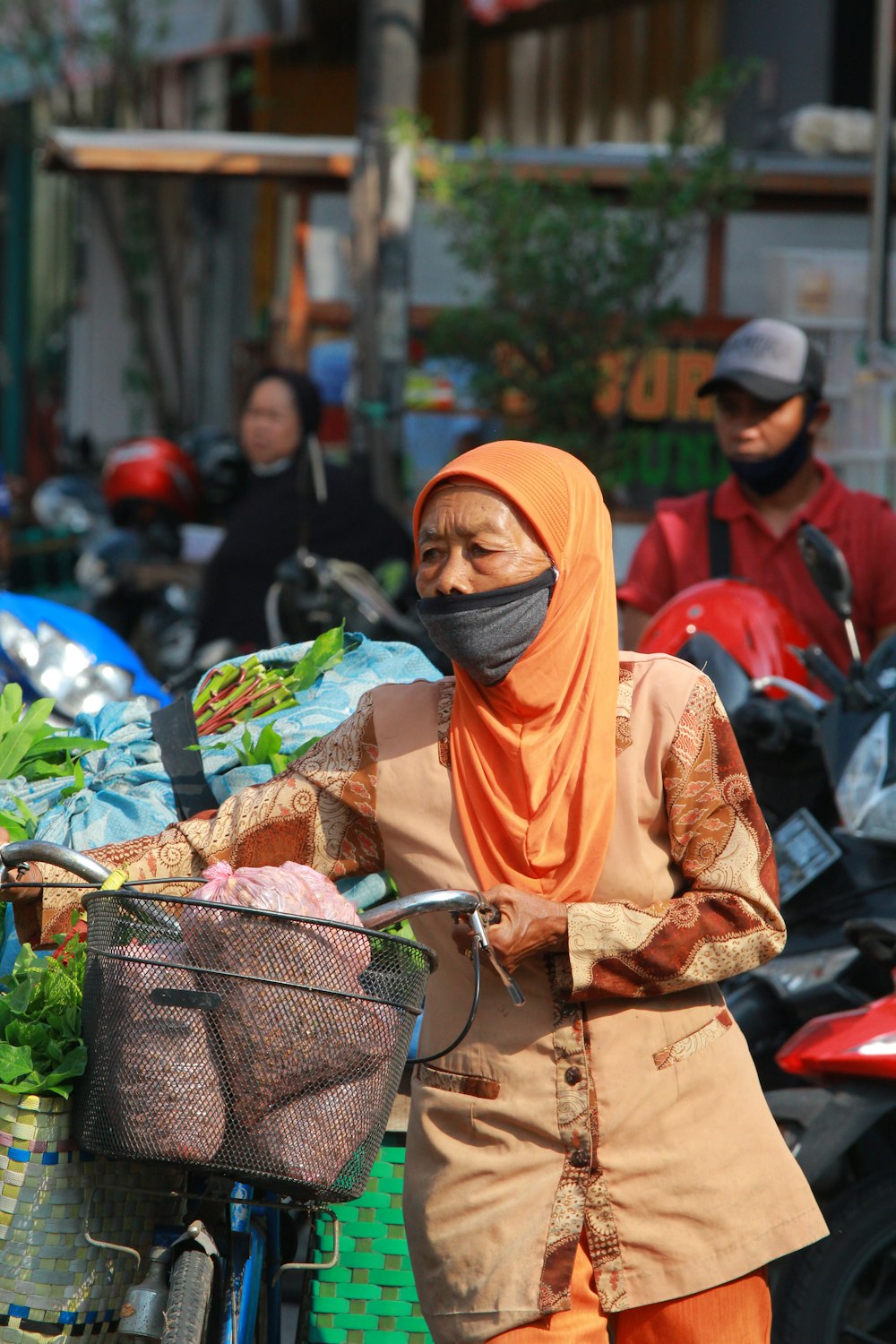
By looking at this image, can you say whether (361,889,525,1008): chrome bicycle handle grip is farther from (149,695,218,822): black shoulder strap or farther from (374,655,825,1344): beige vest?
(149,695,218,822): black shoulder strap

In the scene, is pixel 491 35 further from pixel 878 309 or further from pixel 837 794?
pixel 837 794

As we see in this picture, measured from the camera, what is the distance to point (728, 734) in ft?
7.68

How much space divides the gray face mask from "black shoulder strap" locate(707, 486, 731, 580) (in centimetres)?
261

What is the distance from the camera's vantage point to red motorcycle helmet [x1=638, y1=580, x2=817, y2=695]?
4242 mm

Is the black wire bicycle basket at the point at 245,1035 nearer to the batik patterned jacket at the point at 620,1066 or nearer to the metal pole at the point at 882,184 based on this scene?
the batik patterned jacket at the point at 620,1066

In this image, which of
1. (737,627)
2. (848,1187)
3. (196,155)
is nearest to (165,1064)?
(848,1187)

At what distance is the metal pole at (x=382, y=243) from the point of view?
323 inches

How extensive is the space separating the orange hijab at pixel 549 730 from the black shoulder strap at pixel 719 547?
8.32ft

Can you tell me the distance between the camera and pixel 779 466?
15.6ft

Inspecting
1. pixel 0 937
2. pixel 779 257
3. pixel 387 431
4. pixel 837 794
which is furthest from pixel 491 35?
pixel 0 937

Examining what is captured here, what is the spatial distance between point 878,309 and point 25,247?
13.8 metres

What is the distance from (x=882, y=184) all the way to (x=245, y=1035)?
5.45 m

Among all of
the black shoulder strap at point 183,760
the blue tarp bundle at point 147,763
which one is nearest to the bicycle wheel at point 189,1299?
the blue tarp bundle at point 147,763

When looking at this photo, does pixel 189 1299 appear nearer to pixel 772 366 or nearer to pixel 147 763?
pixel 147 763
